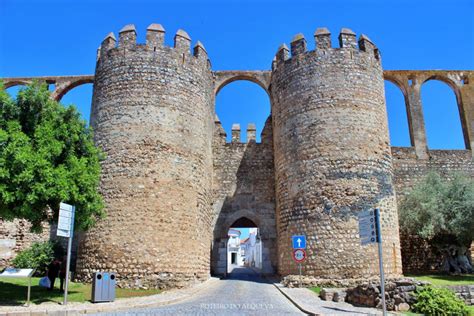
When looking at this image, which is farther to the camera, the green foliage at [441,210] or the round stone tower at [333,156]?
the green foliage at [441,210]

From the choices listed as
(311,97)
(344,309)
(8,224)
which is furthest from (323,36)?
(8,224)

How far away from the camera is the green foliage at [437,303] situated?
25.8ft

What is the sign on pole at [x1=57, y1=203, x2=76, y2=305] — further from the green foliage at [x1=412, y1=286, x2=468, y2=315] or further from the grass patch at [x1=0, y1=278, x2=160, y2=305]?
the green foliage at [x1=412, y1=286, x2=468, y2=315]

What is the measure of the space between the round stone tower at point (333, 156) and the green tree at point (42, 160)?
7.48m

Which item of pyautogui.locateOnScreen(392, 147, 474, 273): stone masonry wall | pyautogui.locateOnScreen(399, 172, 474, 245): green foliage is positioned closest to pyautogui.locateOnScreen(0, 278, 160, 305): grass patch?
pyautogui.locateOnScreen(399, 172, 474, 245): green foliage

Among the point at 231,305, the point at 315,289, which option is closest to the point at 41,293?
the point at 231,305

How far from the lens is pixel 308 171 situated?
50.9 ft

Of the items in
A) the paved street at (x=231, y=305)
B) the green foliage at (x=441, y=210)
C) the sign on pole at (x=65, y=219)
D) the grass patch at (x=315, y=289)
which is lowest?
the paved street at (x=231, y=305)

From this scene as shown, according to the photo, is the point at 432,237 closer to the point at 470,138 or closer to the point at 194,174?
the point at 470,138

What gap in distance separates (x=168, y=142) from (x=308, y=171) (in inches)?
207

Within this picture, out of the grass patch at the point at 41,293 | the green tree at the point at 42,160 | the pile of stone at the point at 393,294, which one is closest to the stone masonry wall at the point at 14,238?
the grass patch at the point at 41,293

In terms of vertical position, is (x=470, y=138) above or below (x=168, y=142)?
above

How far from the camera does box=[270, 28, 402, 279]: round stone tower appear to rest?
47.6ft

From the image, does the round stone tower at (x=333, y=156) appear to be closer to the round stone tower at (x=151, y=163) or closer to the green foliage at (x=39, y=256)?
the round stone tower at (x=151, y=163)
